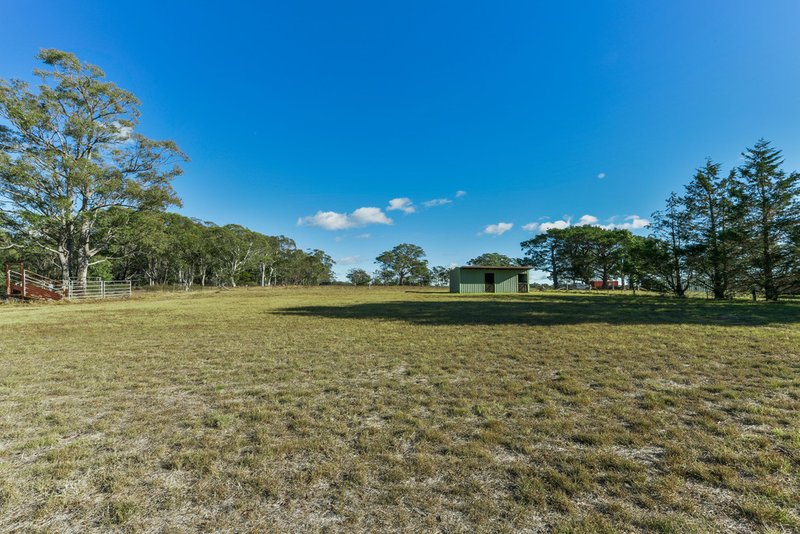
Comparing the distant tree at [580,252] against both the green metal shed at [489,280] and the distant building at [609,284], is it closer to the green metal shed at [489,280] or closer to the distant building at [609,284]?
the distant building at [609,284]

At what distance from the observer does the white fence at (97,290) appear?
21109 millimetres

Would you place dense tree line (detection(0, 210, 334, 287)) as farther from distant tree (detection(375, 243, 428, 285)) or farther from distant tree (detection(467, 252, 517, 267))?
distant tree (detection(467, 252, 517, 267))

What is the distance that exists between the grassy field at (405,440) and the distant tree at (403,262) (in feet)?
203

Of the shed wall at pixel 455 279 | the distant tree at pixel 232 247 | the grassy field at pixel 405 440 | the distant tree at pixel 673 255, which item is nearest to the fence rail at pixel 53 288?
the grassy field at pixel 405 440

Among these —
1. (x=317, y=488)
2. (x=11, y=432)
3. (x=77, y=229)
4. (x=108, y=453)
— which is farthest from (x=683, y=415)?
(x=77, y=229)

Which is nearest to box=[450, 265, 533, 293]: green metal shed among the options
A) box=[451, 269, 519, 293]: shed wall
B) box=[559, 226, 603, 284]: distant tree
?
box=[451, 269, 519, 293]: shed wall

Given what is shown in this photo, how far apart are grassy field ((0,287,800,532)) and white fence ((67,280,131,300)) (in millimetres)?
20436

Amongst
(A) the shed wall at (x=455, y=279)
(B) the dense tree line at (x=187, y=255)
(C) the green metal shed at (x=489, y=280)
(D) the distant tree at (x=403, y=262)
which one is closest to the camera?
(B) the dense tree line at (x=187, y=255)

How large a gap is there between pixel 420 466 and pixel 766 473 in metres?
2.44

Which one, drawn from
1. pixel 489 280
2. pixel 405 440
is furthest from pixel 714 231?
pixel 405 440

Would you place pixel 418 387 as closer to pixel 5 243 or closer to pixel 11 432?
pixel 11 432

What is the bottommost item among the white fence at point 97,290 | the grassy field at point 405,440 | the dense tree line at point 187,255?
the grassy field at point 405,440

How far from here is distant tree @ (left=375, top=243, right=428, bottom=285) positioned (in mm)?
68069

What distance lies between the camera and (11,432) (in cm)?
306
